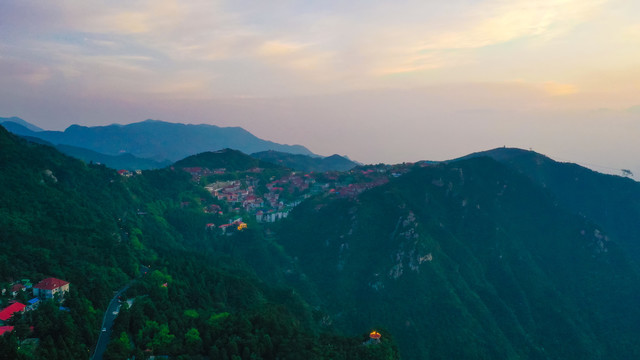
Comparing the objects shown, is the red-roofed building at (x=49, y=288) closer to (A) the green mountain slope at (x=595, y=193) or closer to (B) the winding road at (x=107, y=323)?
(B) the winding road at (x=107, y=323)

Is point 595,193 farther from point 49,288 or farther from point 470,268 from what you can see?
point 49,288

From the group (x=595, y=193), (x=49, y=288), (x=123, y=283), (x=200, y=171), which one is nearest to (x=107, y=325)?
(x=49, y=288)

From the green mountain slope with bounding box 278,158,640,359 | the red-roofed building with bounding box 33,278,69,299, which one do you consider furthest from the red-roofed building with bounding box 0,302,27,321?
the green mountain slope with bounding box 278,158,640,359

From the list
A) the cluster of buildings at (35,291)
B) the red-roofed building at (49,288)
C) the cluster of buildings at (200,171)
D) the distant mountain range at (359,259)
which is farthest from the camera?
the cluster of buildings at (200,171)

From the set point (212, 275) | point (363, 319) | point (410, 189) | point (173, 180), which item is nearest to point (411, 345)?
point (363, 319)

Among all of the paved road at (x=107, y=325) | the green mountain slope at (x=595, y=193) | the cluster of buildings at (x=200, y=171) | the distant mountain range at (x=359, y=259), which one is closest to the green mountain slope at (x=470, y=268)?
the distant mountain range at (x=359, y=259)

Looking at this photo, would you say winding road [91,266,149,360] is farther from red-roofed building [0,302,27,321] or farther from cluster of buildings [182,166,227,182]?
cluster of buildings [182,166,227,182]
